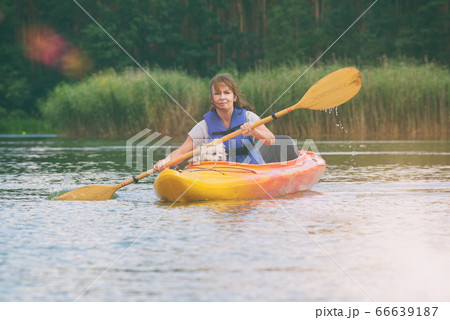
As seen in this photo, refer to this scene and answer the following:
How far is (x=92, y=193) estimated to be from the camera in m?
7.58

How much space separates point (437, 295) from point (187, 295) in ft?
3.75

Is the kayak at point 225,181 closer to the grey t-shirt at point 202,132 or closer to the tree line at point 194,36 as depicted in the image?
the grey t-shirt at point 202,132

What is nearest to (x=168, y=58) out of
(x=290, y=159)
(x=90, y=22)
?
(x=90, y=22)

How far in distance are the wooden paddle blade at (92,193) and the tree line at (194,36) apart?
25597 mm

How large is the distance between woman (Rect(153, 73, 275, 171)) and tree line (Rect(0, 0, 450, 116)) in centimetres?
2499

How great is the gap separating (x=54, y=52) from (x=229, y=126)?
31.9 meters

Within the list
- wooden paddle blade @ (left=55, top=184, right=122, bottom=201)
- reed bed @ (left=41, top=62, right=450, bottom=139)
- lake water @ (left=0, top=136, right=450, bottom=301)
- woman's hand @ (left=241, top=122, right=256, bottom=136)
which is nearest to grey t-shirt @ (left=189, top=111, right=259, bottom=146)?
woman's hand @ (left=241, top=122, right=256, bottom=136)

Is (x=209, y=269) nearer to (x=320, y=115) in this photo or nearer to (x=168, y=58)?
(x=320, y=115)

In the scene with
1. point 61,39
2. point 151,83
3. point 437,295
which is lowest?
point 437,295

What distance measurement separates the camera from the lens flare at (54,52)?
1435 inches

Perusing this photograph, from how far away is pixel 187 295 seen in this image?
Answer: 3646mm

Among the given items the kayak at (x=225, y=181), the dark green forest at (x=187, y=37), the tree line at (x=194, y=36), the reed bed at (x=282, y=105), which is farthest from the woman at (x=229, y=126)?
the tree line at (x=194, y=36)

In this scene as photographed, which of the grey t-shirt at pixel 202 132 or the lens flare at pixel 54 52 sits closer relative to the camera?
the grey t-shirt at pixel 202 132

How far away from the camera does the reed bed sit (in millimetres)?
16906
